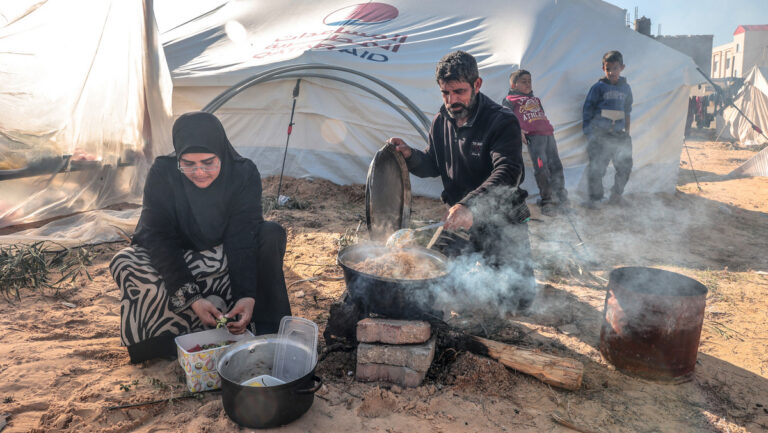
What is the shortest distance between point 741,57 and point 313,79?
29.7 metres

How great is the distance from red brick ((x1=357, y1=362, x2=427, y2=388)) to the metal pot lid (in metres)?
1.07

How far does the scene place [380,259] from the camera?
259cm

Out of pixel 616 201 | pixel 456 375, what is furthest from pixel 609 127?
pixel 456 375

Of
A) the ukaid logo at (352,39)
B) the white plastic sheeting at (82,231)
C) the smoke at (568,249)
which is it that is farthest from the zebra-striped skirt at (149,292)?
the ukaid logo at (352,39)

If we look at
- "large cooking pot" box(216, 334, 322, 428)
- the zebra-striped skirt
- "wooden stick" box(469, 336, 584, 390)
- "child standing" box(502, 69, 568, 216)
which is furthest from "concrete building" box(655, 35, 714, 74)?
"large cooking pot" box(216, 334, 322, 428)

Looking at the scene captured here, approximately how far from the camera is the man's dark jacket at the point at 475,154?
9.44 feet

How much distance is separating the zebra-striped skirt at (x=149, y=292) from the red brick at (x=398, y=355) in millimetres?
791

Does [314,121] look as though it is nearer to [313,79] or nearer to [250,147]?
[313,79]

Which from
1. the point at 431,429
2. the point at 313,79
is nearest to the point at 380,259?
the point at 431,429

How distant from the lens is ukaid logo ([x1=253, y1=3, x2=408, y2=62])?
23.2ft

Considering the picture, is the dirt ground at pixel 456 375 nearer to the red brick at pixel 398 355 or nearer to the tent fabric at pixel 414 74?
the red brick at pixel 398 355

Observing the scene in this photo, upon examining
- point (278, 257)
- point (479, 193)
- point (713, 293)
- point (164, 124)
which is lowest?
point (713, 293)

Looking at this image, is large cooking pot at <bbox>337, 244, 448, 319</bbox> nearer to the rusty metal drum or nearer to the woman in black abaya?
the woman in black abaya

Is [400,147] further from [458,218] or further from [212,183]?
[212,183]
